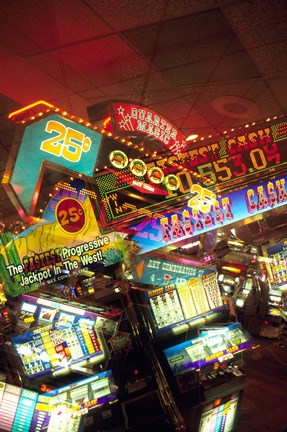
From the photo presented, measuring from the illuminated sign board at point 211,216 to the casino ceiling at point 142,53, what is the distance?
1206 millimetres

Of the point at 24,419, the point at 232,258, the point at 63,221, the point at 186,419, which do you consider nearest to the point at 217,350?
the point at 186,419

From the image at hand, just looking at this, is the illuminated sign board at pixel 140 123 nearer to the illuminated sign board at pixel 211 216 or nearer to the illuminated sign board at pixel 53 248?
the illuminated sign board at pixel 53 248

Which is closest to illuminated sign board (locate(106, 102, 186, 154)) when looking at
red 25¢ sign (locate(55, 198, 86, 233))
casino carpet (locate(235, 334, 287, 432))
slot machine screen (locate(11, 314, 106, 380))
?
red 25¢ sign (locate(55, 198, 86, 233))

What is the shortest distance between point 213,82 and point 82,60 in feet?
5.11

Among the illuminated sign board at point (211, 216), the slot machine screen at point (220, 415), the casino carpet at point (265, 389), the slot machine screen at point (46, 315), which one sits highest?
the illuminated sign board at point (211, 216)

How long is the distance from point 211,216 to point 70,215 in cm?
173

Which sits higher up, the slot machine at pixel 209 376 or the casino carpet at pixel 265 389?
the slot machine at pixel 209 376

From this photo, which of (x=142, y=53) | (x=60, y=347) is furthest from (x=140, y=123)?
(x=60, y=347)

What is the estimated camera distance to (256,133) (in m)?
4.45

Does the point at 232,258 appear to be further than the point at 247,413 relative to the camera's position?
Yes

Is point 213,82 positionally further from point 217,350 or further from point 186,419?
point 186,419

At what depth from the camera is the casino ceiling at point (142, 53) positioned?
2535 mm

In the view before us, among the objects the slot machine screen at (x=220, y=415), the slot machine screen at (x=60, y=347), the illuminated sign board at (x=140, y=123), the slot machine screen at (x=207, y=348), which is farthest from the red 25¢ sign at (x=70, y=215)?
the slot machine screen at (x=220, y=415)

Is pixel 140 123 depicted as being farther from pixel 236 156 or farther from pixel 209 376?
pixel 209 376
